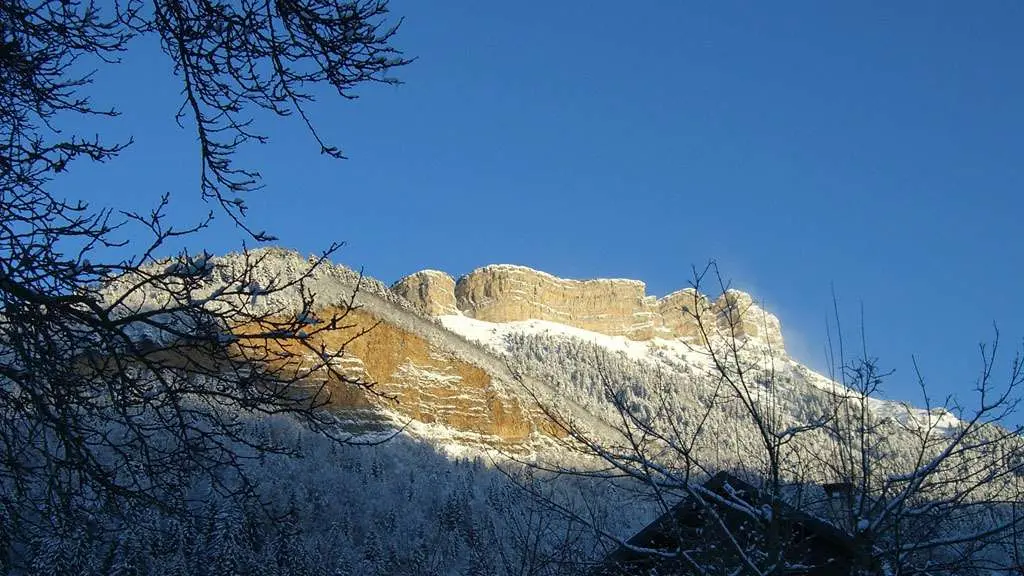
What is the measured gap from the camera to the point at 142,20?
4.09 metres

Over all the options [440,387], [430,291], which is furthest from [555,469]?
[430,291]

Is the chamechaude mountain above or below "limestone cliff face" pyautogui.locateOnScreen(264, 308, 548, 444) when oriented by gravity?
below

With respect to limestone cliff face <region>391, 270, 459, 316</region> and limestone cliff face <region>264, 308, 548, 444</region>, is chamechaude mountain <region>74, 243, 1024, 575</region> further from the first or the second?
limestone cliff face <region>391, 270, 459, 316</region>

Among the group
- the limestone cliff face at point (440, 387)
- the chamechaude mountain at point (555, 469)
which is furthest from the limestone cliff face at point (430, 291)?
the limestone cliff face at point (440, 387)

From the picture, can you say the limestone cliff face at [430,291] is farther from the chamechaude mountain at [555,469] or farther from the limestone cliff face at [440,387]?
the limestone cliff face at [440,387]

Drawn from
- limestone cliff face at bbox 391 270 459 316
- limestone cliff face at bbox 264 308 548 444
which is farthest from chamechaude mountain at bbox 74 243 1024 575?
limestone cliff face at bbox 391 270 459 316

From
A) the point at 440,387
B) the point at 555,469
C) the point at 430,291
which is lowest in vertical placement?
the point at 555,469

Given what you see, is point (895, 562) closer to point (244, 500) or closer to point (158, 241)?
point (244, 500)

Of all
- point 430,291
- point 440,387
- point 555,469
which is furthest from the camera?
point 430,291

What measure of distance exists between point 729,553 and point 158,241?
12.0ft

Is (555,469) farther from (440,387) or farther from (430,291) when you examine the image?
(430,291)

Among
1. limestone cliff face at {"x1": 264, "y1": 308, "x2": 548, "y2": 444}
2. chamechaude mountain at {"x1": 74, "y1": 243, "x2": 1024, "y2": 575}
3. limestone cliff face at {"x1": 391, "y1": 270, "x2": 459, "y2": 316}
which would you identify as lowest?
chamechaude mountain at {"x1": 74, "y1": 243, "x2": 1024, "y2": 575}

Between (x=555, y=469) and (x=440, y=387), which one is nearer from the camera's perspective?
(x=555, y=469)

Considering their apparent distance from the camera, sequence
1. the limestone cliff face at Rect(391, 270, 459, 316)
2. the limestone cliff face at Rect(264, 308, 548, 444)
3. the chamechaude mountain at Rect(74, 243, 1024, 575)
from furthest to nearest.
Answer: the limestone cliff face at Rect(391, 270, 459, 316), the limestone cliff face at Rect(264, 308, 548, 444), the chamechaude mountain at Rect(74, 243, 1024, 575)
